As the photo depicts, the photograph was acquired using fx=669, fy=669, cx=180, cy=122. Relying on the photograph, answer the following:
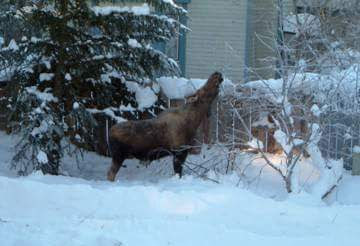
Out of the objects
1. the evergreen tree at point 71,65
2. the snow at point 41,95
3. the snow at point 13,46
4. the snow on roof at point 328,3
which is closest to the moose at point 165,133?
the evergreen tree at point 71,65

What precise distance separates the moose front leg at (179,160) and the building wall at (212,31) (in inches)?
233

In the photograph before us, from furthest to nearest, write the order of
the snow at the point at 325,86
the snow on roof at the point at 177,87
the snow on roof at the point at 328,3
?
the snow on roof at the point at 328,3, the snow on roof at the point at 177,87, the snow at the point at 325,86

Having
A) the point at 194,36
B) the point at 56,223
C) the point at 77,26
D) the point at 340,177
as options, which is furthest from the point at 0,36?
the point at 194,36

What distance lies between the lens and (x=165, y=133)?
334 inches

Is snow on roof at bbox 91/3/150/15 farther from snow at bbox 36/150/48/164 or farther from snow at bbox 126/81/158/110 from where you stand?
snow at bbox 36/150/48/164

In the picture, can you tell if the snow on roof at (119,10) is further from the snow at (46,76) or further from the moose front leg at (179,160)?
the moose front leg at (179,160)

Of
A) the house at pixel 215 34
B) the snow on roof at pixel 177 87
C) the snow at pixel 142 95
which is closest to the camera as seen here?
the snow at pixel 142 95

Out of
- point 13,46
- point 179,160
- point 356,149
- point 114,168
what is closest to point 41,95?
point 13,46

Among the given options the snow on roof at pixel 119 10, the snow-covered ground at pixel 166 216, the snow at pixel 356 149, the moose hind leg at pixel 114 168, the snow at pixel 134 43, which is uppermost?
the snow on roof at pixel 119 10

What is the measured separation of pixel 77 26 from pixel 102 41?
1.31 ft

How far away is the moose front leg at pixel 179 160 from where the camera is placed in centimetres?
851

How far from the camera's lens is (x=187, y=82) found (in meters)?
9.96

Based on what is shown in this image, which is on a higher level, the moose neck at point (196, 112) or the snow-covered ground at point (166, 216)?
the moose neck at point (196, 112)

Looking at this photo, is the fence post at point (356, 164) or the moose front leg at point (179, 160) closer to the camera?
the moose front leg at point (179, 160)
